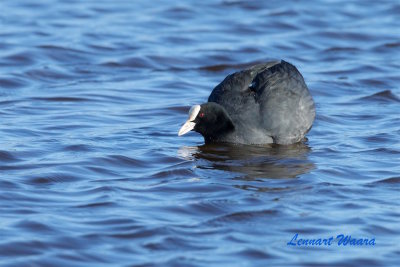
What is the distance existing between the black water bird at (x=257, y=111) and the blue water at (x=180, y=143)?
0.49ft

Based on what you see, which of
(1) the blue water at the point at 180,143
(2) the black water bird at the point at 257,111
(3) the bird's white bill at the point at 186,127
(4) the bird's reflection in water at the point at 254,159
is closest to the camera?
(1) the blue water at the point at 180,143

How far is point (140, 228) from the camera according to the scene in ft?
19.1

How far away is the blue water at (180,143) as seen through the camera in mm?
5660

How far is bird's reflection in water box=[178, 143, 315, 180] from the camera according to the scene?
7.36 meters

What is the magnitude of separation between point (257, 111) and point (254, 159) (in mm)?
572

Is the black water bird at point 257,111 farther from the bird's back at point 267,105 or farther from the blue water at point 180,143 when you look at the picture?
the blue water at point 180,143

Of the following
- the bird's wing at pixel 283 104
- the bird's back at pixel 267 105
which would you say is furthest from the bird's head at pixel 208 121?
the bird's wing at pixel 283 104

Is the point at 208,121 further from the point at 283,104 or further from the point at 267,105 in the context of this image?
the point at 283,104

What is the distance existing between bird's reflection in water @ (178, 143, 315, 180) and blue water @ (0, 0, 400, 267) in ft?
0.06

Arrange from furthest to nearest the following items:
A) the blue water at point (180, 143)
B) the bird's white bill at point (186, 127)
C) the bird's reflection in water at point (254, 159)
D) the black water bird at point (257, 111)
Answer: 1. the black water bird at point (257, 111)
2. the bird's white bill at point (186, 127)
3. the bird's reflection in water at point (254, 159)
4. the blue water at point (180, 143)

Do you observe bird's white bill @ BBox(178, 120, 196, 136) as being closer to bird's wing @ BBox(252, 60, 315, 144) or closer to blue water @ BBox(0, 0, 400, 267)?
blue water @ BBox(0, 0, 400, 267)

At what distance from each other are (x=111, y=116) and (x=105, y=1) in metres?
5.67

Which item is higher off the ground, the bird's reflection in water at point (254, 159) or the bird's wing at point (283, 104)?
the bird's wing at point (283, 104)

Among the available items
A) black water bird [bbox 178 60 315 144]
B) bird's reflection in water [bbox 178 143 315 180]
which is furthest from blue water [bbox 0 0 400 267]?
black water bird [bbox 178 60 315 144]
